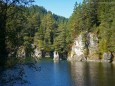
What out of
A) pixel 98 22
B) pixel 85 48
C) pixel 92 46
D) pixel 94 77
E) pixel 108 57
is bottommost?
pixel 94 77

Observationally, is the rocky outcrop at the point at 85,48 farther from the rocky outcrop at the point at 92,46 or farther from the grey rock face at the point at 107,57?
the grey rock face at the point at 107,57

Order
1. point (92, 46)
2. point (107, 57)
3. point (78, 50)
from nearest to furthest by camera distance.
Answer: point (107, 57)
point (92, 46)
point (78, 50)

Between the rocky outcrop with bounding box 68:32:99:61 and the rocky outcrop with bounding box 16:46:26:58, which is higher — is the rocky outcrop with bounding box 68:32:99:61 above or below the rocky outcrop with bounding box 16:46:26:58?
above

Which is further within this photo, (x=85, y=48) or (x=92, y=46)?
(x=85, y=48)

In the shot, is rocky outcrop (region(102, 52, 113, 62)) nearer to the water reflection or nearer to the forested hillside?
the forested hillside

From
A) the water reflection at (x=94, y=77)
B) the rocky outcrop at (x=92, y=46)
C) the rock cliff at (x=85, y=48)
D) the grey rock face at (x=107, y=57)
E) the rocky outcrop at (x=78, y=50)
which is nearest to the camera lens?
the water reflection at (x=94, y=77)

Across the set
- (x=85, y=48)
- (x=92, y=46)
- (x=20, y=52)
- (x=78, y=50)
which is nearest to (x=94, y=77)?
(x=20, y=52)

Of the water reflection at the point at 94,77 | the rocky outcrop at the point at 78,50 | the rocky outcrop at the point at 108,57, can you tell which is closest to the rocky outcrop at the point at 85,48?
the rocky outcrop at the point at 78,50

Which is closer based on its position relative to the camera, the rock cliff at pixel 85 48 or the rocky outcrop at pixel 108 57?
the rocky outcrop at pixel 108 57

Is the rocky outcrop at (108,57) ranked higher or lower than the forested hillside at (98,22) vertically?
lower

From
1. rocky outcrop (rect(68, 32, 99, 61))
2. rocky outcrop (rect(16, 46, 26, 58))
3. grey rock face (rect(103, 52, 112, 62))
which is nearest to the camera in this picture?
rocky outcrop (rect(16, 46, 26, 58))

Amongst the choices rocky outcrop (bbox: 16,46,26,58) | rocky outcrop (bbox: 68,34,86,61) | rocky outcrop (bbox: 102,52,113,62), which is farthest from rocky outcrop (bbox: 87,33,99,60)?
rocky outcrop (bbox: 16,46,26,58)

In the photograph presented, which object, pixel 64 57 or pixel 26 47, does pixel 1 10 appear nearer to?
pixel 26 47

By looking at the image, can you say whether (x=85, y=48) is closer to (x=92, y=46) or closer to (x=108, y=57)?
(x=92, y=46)
